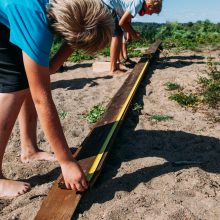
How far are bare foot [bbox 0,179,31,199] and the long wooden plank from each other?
237 millimetres

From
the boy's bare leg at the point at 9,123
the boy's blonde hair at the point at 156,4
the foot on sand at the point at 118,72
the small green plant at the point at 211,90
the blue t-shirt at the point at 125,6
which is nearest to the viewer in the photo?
the boy's bare leg at the point at 9,123

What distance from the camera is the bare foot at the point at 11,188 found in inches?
101

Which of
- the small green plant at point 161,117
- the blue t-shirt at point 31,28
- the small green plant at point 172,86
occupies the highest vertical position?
the blue t-shirt at point 31,28

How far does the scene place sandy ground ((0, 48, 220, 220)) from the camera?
7.62 feet

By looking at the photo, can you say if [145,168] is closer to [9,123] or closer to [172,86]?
[9,123]

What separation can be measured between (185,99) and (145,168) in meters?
1.91

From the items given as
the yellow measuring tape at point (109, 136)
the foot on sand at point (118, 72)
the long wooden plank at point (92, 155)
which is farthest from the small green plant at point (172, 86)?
the foot on sand at point (118, 72)

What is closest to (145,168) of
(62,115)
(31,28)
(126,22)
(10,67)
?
(10,67)

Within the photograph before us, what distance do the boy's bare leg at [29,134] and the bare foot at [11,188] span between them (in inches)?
17.5

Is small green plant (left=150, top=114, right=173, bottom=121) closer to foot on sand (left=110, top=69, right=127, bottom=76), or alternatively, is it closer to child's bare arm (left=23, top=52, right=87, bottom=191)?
child's bare arm (left=23, top=52, right=87, bottom=191)

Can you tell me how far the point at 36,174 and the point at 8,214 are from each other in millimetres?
562

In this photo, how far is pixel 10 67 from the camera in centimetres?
245

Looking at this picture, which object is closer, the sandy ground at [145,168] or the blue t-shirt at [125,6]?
the sandy ground at [145,168]

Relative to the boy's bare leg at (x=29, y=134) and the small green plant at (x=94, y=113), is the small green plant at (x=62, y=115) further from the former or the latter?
the boy's bare leg at (x=29, y=134)
